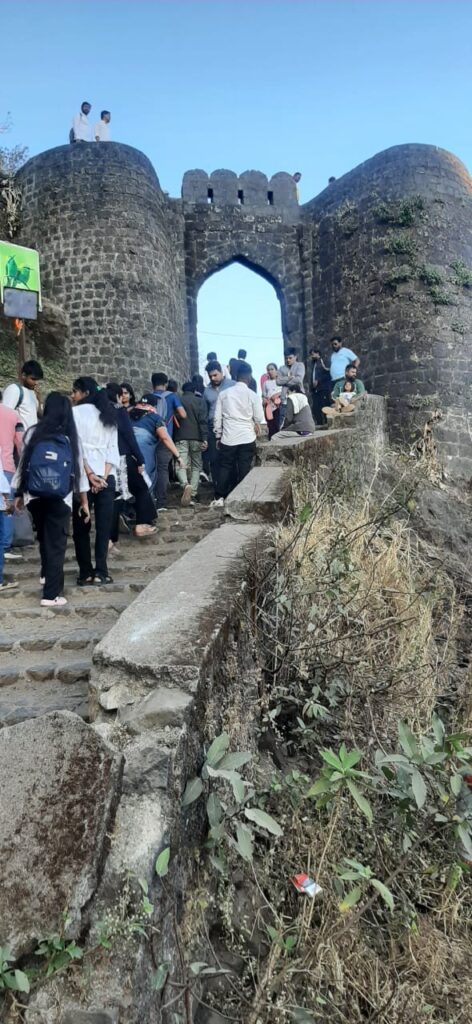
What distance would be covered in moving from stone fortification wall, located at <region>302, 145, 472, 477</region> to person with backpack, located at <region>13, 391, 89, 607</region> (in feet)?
37.8

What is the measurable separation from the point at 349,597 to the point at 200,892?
6.20ft

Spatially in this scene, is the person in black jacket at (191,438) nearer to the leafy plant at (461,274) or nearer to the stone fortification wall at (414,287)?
the stone fortification wall at (414,287)

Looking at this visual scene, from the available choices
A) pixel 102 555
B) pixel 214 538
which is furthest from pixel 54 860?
pixel 102 555

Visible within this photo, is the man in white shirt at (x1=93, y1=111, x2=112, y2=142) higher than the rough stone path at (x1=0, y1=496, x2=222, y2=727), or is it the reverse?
the man in white shirt at (x1=93, y1=111, x2=112, y2=142)

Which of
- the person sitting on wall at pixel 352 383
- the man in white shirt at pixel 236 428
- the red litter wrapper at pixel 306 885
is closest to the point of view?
the red litter wrapper at pixel 306 885

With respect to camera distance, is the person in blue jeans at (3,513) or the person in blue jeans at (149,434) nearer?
the person in blue jeans at (3,513)

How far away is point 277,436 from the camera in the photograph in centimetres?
708

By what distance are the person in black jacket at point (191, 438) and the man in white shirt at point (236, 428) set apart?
121cm

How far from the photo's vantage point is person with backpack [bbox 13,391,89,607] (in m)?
4.27

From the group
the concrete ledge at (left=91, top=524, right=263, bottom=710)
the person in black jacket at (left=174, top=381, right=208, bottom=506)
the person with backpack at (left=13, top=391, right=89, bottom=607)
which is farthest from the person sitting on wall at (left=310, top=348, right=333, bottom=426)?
the concrete ledge at (left=91, top=524, right=263, bottom=710)

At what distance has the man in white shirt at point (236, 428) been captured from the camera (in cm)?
664

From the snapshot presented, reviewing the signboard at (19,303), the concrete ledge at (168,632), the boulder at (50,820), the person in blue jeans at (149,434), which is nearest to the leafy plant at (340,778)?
the concrete ledge at (168,632)

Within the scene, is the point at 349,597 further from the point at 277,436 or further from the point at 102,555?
the point at 277,436

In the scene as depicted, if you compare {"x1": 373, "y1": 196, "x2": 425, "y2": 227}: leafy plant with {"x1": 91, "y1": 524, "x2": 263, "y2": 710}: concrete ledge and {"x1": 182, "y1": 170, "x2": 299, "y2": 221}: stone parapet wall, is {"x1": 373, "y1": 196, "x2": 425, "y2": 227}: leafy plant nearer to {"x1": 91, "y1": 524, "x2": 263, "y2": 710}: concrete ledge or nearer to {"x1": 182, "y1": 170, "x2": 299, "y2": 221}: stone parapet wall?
{"x1": 182, "y1": 170, "x2": 299, "y2": 221}: stone parapet wall
